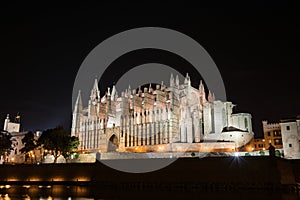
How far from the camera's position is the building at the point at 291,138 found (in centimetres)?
3425

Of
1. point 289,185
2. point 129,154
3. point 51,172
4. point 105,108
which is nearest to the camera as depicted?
point 289,185

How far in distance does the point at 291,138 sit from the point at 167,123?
17.2 metres

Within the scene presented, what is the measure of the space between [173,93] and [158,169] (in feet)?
72.2

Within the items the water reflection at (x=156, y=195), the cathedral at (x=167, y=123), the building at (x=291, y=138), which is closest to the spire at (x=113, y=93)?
the cathedral at (x=167, y=123)

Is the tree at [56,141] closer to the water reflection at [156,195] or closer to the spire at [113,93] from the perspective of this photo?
the water reflection at [156,195]

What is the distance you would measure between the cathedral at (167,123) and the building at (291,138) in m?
7.07

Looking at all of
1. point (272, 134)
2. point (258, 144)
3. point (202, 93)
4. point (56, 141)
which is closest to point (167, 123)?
point (202, 93)

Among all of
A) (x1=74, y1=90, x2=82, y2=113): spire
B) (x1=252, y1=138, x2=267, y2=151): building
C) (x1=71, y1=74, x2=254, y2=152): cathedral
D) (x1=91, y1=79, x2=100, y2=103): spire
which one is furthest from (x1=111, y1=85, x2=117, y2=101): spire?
(x1=252, y1=138, x2=267, y2=151): building

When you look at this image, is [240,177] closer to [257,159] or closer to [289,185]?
[257,159]

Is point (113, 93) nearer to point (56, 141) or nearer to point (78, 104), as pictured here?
point (78, 104)

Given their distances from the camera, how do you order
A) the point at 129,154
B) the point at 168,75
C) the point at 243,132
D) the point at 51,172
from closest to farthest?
the point at 51,172 < the point at 129,154 < the point at 243,132 < the point at 168,75

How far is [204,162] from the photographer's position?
24.9m

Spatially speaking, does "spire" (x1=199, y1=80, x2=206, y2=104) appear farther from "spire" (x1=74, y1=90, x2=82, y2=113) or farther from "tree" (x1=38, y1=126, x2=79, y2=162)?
"spire" (x1=74, y1=90, x2=82, y2=113)

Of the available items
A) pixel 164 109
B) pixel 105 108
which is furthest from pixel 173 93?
pixel 105 108
